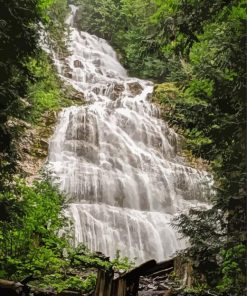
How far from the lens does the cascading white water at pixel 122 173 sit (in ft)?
47.6

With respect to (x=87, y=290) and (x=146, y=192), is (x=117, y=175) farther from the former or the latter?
(x=87, y=290)

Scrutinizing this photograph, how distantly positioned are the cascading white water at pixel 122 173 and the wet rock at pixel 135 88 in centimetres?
14

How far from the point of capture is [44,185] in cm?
1052

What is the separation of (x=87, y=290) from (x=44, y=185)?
4.03 meters

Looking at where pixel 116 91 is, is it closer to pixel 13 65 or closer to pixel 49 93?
pixel 49 93

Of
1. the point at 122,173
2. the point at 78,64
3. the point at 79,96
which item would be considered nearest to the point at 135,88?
the point at 79,96

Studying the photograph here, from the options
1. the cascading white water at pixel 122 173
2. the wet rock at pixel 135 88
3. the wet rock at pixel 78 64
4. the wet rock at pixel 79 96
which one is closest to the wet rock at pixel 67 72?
the wet rock at pixel 78 64

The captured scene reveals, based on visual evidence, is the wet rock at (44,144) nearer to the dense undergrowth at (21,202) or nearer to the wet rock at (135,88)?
the wet rock at (135,88)

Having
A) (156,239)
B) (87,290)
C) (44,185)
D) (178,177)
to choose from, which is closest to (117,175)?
(178,177)

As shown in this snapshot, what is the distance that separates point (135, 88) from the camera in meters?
27.5

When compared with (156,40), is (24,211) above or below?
below

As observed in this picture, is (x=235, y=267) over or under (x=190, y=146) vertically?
under

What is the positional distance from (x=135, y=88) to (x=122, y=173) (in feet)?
33.7

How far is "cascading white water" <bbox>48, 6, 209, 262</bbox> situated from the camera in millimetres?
14516
